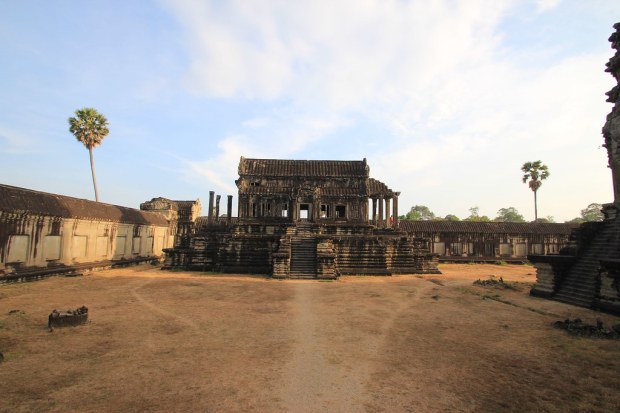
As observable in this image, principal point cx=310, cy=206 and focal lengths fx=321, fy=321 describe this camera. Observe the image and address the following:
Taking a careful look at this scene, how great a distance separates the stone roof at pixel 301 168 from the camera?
30.2 meters

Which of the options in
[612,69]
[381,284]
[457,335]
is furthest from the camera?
[381,284]

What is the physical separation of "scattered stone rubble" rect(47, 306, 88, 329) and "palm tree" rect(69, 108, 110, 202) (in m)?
29.6

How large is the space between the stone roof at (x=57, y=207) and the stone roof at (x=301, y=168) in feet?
34.8

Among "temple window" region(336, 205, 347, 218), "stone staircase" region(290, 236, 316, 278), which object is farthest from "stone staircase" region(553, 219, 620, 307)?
"temple window" region(336, 205, 347, 218)

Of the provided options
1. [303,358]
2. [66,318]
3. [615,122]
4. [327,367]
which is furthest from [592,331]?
[66,318]

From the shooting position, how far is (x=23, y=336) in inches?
303

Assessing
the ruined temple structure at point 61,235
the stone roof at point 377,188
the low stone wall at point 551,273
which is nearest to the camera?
the low stone wall at point 551,273

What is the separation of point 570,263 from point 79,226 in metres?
27.6

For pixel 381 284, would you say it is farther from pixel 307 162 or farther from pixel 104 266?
pixel 104 266

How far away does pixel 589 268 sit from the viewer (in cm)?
1286

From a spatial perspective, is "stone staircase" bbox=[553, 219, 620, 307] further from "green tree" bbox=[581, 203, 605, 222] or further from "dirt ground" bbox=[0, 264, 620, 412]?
"green tree" bbox=[581, 203, 605, 222]

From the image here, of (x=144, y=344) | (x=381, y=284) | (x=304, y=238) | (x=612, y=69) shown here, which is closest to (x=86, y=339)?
(x=144, y=344)

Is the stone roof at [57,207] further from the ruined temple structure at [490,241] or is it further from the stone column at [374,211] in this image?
the ruined temple structure at [490,241]

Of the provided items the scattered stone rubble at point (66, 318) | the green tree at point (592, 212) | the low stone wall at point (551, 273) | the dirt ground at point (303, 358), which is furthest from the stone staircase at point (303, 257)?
the green tree at point (592, 212)
